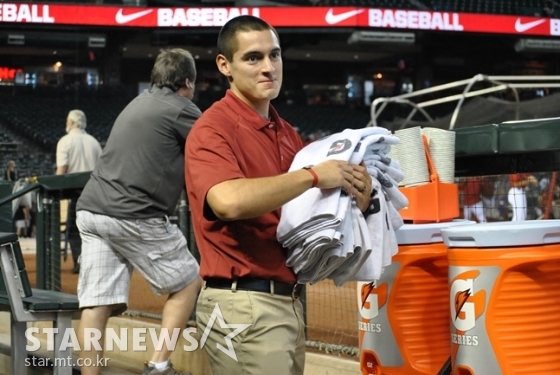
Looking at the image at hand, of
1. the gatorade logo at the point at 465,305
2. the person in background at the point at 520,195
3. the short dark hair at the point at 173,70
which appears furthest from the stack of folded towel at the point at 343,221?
the short dark hair at the point at 173,70

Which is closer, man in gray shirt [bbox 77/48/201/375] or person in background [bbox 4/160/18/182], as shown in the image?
man in gray shirt [bbox 77/48/201/375]

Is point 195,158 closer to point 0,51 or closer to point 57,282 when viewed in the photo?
point 57,282

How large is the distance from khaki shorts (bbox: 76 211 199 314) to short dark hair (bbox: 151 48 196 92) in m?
0.60

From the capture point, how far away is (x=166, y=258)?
3984mm

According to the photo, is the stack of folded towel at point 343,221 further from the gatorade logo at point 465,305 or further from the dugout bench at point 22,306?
the dugout bench at point 22,306

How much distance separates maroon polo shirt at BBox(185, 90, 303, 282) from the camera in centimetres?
212

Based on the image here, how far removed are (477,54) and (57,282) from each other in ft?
81.8

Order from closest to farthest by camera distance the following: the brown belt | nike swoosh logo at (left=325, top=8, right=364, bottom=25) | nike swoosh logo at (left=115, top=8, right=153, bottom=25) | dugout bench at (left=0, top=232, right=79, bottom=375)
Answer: the brown belt
dugout bench at (left=0, top=232, right=79, bottom=375)
nike swoosh logo at (left=115, top=8, right=153, bottom=25)
nike swoosh logo at (left=325, top=8, right=364, bottom=25)

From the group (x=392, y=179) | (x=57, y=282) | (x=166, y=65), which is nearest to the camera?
(x=392, y=179)

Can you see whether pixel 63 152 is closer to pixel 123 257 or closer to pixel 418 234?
pixel 123 257

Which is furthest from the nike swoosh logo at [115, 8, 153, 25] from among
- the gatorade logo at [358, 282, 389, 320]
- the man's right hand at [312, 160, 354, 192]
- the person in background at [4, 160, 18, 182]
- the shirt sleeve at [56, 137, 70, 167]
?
the man's right hand at [312, 160, 354, 192]

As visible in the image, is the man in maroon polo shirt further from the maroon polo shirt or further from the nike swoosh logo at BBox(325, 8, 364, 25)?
the nike swoosh logo at BBox(325, 8, 364, 25)

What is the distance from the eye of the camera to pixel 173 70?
3.93 m

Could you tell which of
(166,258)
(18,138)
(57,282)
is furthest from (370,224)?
(18,138)
